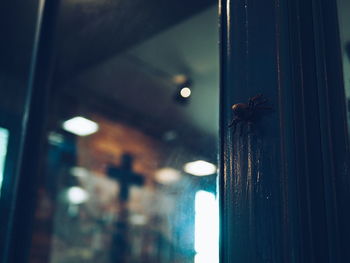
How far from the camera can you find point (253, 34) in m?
0.77

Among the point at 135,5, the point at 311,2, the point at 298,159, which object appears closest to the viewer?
the point at 298,159

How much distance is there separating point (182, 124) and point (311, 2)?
Result: 3.12 m

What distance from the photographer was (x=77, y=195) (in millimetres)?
4238

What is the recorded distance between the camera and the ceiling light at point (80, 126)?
12.8ft

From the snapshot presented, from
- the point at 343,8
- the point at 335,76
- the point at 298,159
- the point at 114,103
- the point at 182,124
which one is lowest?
the point at 298,159

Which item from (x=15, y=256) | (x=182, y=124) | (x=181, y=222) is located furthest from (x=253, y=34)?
(x=182, y=124)

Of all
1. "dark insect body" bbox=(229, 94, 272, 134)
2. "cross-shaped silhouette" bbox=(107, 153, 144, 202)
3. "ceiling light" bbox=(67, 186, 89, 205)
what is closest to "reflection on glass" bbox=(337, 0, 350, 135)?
"dark insect body" bbox=(229, 94, 272, 134)

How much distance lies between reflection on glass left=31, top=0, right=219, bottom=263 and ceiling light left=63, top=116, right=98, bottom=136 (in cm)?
1

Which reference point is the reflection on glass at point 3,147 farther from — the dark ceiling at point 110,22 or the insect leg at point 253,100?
the insect leg at point 253,100

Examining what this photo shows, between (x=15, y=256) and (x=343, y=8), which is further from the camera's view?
(x=15, y=256)

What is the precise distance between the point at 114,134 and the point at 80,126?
2.07 feet

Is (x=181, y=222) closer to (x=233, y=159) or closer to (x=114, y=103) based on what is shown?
(x=233, y=159)

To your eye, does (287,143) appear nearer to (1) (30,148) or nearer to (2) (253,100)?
(2) (253,100)

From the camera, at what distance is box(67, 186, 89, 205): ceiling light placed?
412cm
